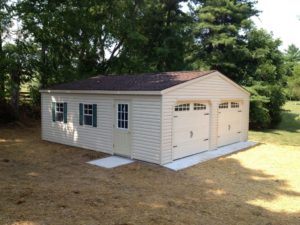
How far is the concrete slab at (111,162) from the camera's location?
997 cm

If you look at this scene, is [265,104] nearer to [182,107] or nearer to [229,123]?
[229,123]

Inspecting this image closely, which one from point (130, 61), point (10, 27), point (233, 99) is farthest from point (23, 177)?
point (130, 61)

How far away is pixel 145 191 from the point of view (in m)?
7.52

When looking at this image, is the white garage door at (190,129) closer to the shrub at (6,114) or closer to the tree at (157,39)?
the tree at (157,39)

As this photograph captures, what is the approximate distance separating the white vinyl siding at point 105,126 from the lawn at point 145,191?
1.67 feet

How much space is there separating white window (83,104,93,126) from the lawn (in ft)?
3.85

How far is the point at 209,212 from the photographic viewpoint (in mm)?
6336

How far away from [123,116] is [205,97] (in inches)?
128

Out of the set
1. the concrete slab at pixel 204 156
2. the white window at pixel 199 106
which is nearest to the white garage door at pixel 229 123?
the concrete slab at pixel 204 156

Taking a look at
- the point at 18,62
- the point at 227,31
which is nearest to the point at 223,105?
the point at 227,31

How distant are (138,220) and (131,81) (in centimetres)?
727

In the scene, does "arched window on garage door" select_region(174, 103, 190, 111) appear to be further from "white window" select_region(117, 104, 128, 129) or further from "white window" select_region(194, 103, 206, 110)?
"white window" select_region(117, 104, 128, 129)

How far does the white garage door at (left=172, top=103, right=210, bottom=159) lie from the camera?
1058 centimetres

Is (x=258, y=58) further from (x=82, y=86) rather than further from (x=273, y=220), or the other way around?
(x=273, y=220)
